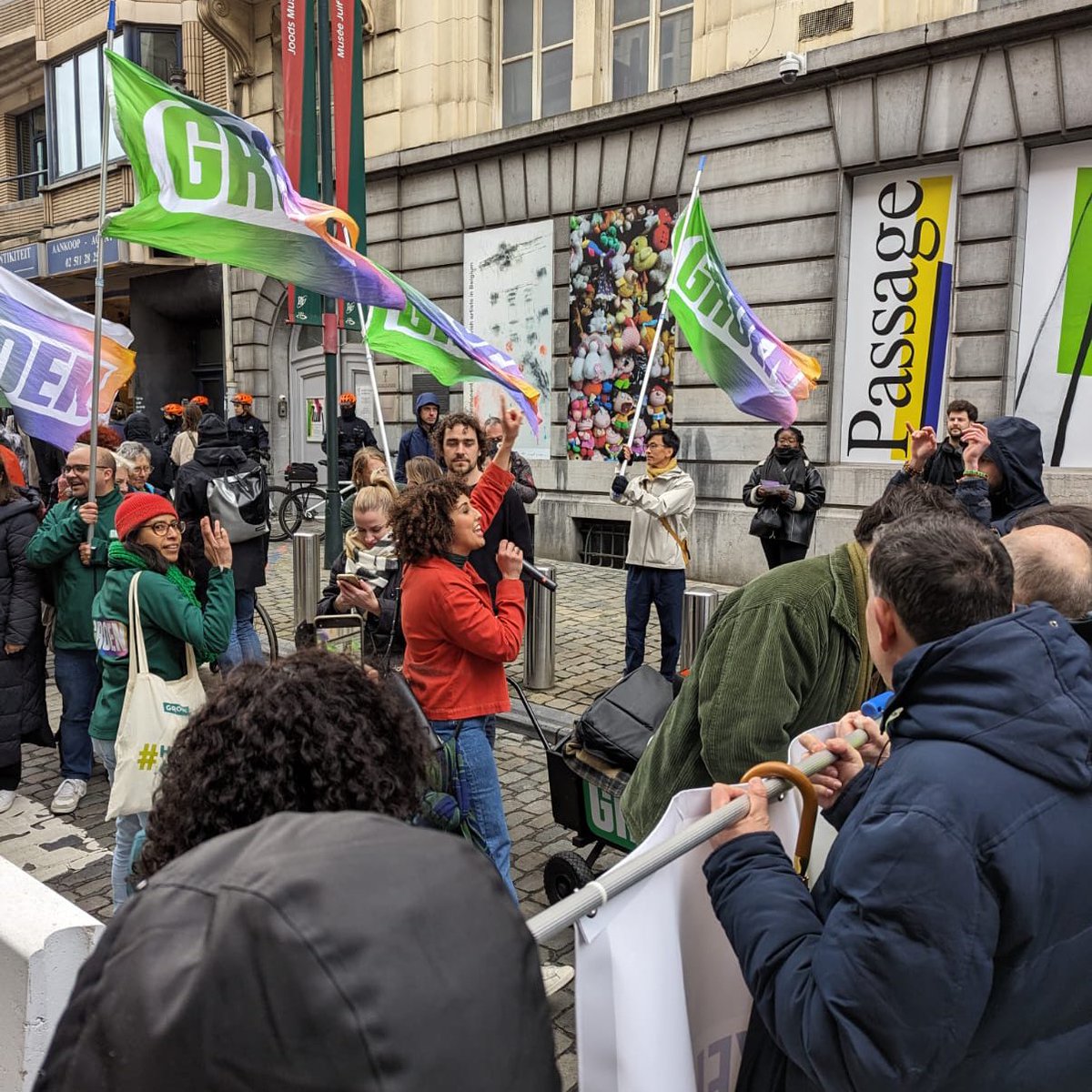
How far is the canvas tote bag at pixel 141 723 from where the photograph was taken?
3.46 metres

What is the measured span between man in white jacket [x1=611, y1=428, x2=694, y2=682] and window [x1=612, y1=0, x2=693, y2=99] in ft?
23.9

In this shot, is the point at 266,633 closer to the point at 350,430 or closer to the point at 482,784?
the point at 350,430

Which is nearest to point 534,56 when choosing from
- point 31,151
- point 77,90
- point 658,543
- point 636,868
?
point 658,543

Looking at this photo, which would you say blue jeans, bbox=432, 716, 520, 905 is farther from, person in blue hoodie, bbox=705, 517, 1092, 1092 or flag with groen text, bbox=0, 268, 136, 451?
flag with groen text, bbox=0, 268, 136, 451

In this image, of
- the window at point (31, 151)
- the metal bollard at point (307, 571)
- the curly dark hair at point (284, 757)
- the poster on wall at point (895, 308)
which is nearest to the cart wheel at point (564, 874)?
the curly dark hair at point (284, 757)

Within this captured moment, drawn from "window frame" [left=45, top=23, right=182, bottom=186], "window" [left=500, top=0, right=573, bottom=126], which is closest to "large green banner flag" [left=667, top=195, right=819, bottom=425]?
"window" [left=500, top=0, right=573, bottom=126]

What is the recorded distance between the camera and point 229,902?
689 millimetres

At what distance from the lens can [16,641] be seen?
15.8ft

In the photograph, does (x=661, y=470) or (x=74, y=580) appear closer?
(x=74, y=580)

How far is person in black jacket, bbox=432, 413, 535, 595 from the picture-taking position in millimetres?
4922

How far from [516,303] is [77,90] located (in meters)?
14.6

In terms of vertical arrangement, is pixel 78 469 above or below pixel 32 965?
above

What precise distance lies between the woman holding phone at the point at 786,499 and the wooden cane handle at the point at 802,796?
6227 millimetres

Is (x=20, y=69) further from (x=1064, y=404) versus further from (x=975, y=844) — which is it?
(x=975, y=844)
